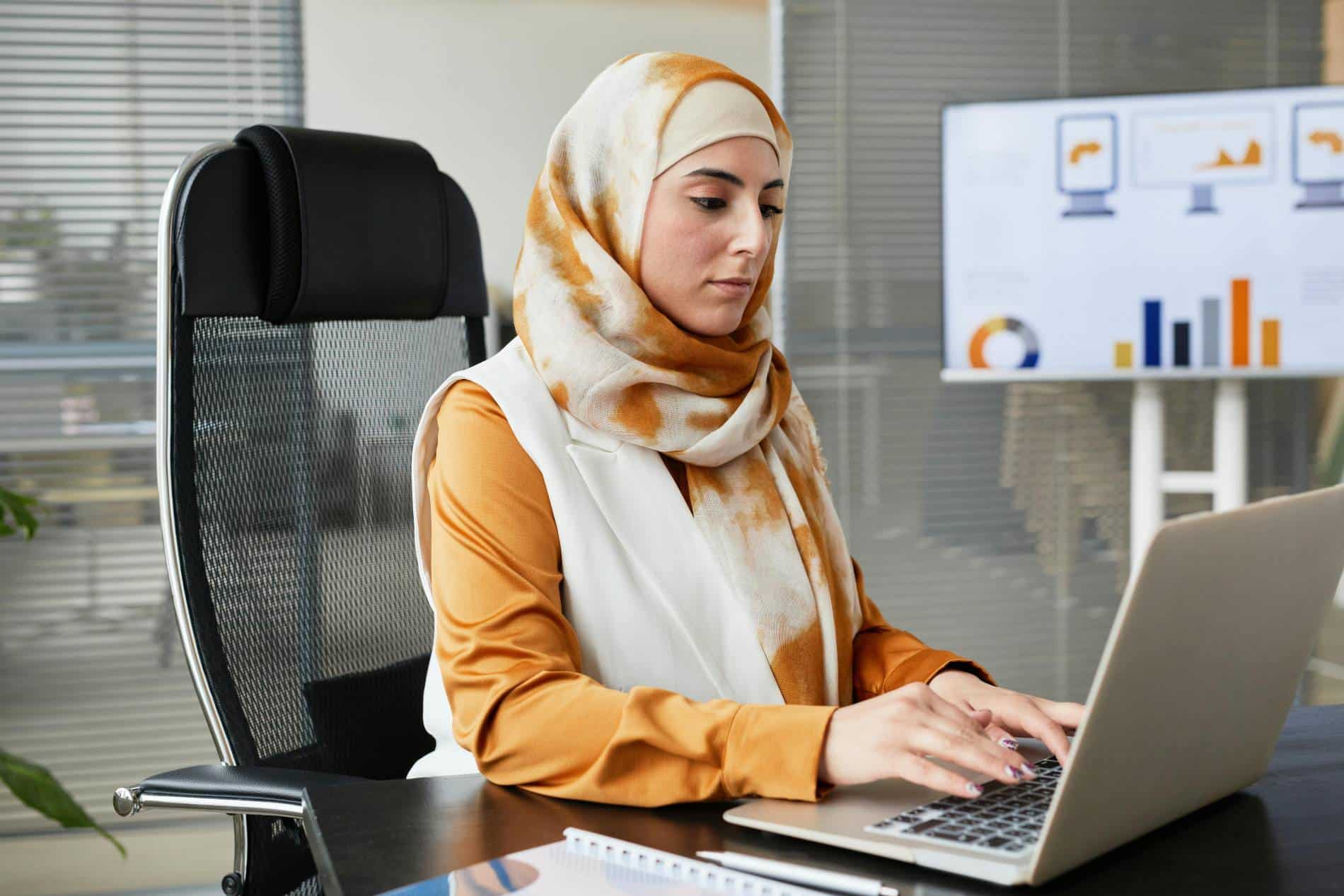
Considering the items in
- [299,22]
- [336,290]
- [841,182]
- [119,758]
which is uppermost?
[299,22]

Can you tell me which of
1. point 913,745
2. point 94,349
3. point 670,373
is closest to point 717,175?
point 670,373

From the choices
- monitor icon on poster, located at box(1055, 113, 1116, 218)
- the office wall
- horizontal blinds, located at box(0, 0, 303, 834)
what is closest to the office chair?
the office wall

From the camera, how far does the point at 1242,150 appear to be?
2.79 m

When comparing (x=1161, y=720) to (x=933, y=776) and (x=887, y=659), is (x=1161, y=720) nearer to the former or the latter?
(x=933, y=776)

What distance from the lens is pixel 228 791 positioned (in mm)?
1060

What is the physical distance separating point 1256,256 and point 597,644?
88.3 inches

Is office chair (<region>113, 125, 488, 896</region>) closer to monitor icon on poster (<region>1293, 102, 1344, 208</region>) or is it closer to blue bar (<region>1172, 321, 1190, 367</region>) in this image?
blue bar (<region>1172, 321, 1190, 367</region>)

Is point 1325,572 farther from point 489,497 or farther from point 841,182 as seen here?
point 841,182

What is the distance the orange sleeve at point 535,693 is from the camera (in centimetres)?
84

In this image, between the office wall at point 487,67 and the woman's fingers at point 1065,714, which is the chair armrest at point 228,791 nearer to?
the woman's fingers at point 1065,714

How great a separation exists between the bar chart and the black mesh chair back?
1.83 m

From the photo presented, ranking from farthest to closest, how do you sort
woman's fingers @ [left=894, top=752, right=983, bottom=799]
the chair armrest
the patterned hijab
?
1. the patterned hijab
2. the chair armrest
3. woman's fingers @ [left=894, top=752, right=983, bottom=799]

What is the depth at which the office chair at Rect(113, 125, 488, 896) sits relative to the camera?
120 centimetres

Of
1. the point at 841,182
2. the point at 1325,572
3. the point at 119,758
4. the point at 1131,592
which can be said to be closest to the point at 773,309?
the point at 841,182
